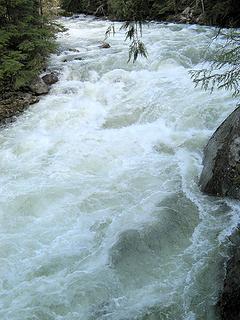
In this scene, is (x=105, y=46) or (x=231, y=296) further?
(x=105, y=46)

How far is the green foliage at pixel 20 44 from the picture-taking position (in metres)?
11.5

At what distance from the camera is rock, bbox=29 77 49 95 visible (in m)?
12.1

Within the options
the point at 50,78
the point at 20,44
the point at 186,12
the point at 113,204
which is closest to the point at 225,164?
the point at 113,204

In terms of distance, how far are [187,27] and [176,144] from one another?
11.4 meters

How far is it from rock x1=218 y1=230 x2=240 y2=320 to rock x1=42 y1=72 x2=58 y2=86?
921cm

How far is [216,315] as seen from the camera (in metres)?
4.84

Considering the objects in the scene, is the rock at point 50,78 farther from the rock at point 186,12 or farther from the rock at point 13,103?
the rock at point 186,12

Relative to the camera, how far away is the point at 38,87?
12188 millimetres

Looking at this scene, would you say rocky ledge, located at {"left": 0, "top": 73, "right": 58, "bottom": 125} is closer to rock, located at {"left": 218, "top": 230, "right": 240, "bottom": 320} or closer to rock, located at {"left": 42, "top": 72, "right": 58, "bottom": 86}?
rock, located at {"left": 42, "top": 72, "right": 58, "bottom": 86}

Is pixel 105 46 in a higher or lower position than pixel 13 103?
higher

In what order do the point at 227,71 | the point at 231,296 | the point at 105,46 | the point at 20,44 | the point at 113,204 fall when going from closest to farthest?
the point at 231,296 → the point at 227,71 → the point at 113,204 → the point at 20,44 → the point at 105,46

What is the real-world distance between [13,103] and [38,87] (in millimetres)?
1076

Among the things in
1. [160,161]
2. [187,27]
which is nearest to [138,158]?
[160,161]

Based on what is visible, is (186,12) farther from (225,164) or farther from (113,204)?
(113,204)
